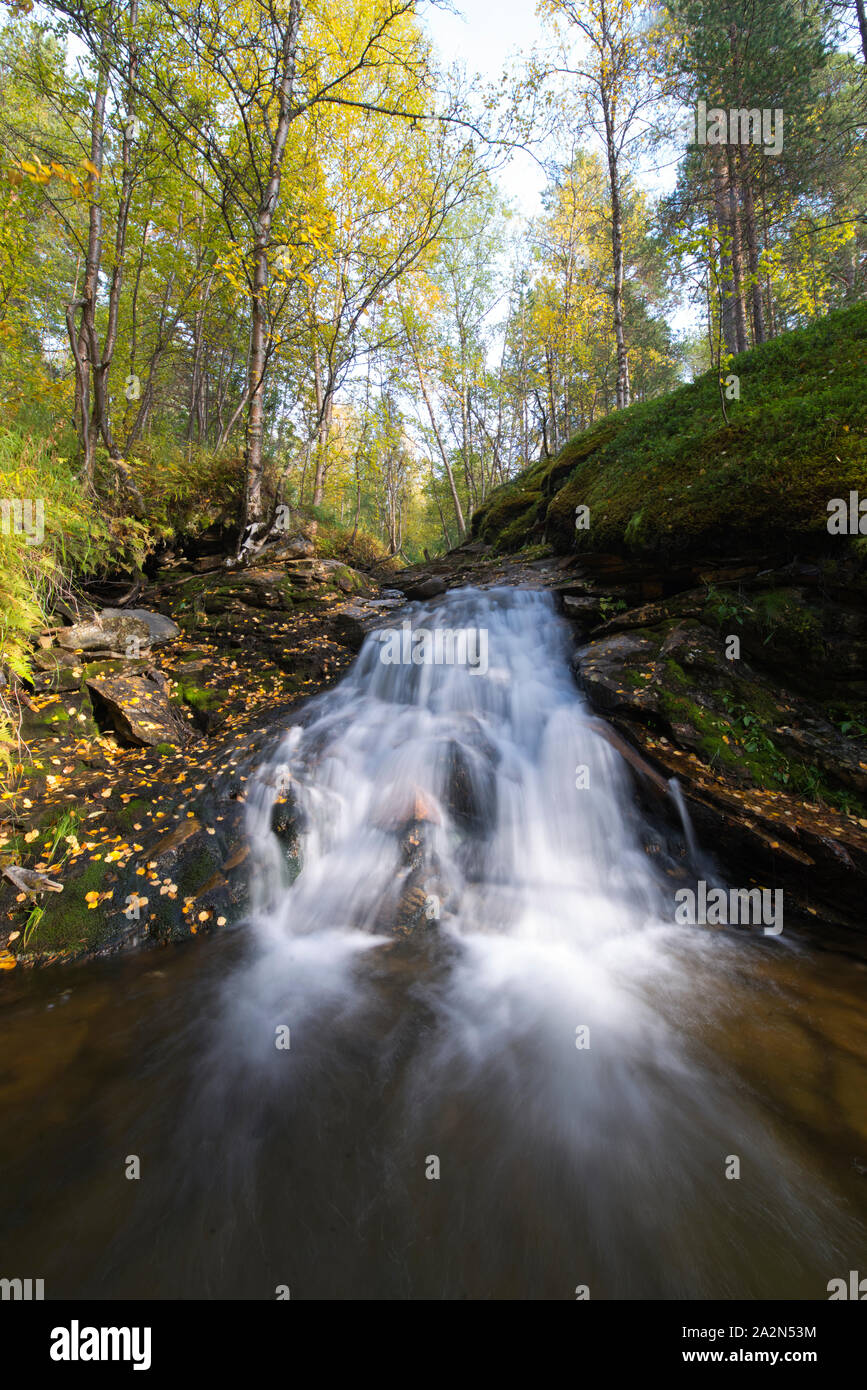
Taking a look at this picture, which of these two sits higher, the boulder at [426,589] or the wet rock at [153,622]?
→ the boulder at [426,589]

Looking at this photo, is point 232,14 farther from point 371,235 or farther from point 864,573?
point 864,573

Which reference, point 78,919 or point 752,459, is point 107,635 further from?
point 752,459

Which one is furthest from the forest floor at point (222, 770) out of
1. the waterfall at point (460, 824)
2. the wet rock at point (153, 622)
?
the waterfall at point (460, 824)

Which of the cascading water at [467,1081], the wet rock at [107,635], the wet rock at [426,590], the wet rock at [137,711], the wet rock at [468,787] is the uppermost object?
the wet rock at [426,590]

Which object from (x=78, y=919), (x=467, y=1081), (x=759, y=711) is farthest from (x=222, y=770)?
(x=759, y=711)

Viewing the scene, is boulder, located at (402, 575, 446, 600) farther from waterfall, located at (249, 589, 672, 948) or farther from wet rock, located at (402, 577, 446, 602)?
waterfall, located at (249, 589, 672, 948)

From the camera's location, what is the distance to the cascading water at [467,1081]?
205cm

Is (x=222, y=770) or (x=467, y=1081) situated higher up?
(x=222, y=770)

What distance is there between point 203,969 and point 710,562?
659cm

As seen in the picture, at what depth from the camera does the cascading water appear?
2051 millimetres

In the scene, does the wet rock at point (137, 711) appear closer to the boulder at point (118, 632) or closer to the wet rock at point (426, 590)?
the boulder at point (118, 632)

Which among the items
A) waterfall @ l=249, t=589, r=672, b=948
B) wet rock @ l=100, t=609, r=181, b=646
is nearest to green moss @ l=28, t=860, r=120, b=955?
waterfall @ l=249, t=589, r=672, b=948

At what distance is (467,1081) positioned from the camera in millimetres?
2938

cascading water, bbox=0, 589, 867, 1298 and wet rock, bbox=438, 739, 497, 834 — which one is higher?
wet rock, bbox=438, 739, 497, 834
